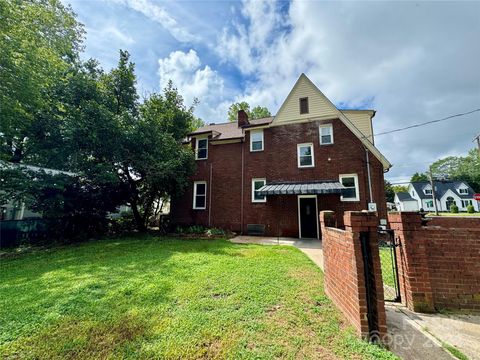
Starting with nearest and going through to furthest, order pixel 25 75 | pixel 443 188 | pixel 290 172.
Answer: pixel 25 75 < pixel 290 172 < pixel 443 188

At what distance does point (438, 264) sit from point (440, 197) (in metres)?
60.2

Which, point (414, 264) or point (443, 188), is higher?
point (443, 188)

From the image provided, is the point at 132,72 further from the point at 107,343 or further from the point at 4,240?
the point at 107,343

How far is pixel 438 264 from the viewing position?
3.47m

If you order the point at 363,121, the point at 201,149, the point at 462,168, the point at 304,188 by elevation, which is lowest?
the point at 304,188

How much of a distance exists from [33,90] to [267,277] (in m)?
13.0

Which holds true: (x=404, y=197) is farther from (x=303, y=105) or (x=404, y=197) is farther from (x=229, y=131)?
(x=229, y=131)

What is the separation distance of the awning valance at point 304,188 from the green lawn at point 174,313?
518 cm

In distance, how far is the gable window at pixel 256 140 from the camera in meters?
13.9

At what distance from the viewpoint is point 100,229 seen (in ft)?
43.2

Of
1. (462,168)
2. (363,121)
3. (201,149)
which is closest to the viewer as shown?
(363,121)

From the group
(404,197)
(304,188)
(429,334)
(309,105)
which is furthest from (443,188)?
(429,334)

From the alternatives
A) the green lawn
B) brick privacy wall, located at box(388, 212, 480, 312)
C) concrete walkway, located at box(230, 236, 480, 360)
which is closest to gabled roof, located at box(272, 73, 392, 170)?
the green lawn

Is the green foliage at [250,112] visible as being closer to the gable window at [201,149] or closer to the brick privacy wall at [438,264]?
the gable window at [201,149]
